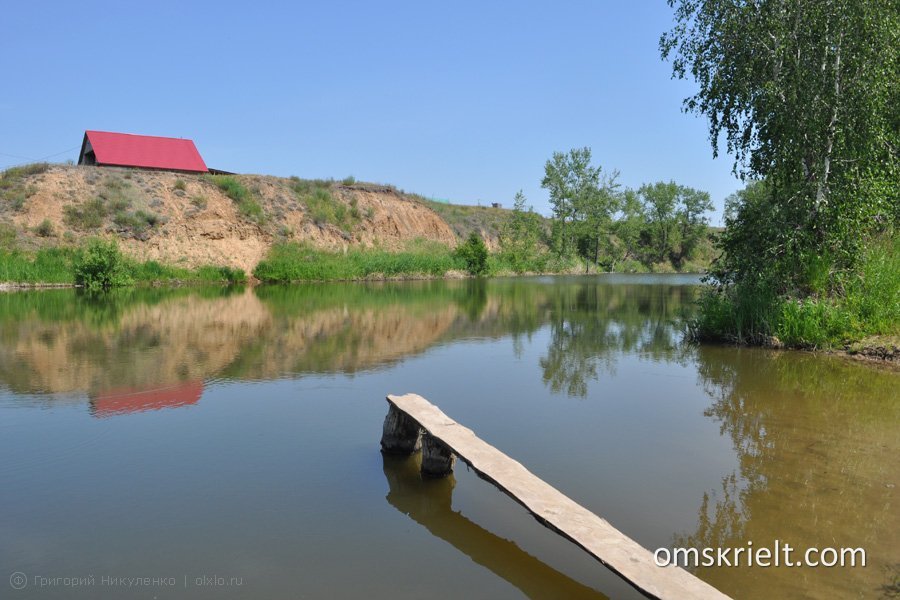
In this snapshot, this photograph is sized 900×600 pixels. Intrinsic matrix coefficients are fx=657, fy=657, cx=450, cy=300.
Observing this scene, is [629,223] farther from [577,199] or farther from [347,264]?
[347,264]

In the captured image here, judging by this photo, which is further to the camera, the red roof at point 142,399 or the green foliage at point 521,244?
the green foliage at point 521,244

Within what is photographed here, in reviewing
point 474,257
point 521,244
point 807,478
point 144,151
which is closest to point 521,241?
point 521,244

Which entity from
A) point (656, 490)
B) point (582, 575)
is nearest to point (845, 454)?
point (656, 490)

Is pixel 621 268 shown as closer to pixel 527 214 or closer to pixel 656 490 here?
pixel 527 214

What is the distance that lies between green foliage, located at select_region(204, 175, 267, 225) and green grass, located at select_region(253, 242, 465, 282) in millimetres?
3414

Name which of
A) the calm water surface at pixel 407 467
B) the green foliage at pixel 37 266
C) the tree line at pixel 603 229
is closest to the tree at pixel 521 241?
the tree line at pixel 603 229

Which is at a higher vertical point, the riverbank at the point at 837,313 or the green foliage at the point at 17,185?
the green foliage at the point at 17,185

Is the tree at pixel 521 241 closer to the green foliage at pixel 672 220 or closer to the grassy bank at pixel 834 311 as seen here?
the green foliage at pixel 672 220

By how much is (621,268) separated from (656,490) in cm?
7486

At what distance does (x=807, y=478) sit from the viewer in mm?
6441

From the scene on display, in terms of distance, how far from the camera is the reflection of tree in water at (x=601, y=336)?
12.1 meters

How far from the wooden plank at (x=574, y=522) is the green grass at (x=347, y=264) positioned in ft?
125

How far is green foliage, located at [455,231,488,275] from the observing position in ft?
177

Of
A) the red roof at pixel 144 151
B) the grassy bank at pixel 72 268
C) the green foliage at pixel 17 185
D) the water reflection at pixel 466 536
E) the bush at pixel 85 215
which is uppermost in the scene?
the red roof at pixel 144 151
